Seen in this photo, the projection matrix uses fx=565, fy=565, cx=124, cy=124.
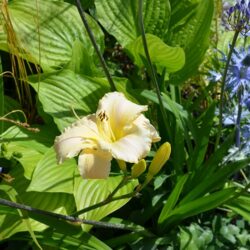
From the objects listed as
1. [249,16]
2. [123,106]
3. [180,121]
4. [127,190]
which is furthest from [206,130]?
[123,106]

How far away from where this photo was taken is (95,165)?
Answer: 106cm

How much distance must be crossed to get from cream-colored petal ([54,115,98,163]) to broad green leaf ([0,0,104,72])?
65cm

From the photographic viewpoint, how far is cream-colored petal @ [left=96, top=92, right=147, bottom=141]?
1.14m

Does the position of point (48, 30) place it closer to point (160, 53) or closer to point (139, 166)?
point (160, 53)

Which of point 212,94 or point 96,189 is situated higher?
point 212,94

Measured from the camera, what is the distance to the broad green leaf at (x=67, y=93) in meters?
1.59

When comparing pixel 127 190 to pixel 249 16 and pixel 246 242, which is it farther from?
pixel 249 16

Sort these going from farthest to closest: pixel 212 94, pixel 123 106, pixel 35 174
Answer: pixel 212 94 → pixel 35 174 → pixel 123 106

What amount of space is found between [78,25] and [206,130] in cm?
54

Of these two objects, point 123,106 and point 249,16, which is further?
point 249,16

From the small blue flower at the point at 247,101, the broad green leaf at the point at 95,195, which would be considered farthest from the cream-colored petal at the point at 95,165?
the small blue flower at the point at 247,101

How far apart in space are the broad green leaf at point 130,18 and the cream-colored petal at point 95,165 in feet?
2.82

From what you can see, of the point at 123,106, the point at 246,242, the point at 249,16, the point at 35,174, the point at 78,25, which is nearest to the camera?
the point at 123,106

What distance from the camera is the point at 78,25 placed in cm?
183
